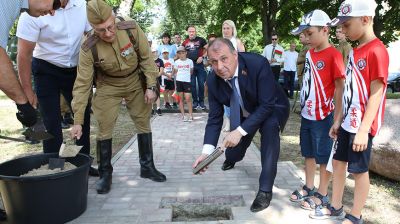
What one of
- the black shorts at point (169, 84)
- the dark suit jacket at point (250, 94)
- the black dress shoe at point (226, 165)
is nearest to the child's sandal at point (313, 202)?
the dark suit jacket at point (250, 94)

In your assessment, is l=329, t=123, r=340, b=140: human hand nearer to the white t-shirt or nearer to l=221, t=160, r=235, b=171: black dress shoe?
l=221, t=160, r=235, b=171: black dress shoe

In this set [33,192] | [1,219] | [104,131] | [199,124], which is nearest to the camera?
[33,192]

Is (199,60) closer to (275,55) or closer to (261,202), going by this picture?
(275,55)

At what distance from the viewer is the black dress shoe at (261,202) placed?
3473mm

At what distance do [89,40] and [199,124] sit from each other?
453 centimetres

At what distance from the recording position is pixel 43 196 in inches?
123

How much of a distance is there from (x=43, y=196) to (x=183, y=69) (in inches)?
239

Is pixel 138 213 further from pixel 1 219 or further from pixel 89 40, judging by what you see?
pixel 89 40

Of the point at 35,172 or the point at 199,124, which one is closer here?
the point at 35,172

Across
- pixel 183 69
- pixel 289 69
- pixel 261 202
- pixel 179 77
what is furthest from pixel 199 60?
pixel 261 202

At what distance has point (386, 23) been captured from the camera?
15203 millimetres

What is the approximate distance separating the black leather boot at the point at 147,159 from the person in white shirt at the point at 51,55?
2.85 ft

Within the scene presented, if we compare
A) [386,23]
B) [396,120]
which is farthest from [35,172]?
[386,23]

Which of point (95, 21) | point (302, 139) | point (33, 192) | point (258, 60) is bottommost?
point (33, 192)
